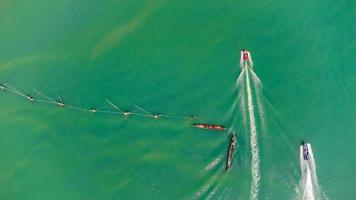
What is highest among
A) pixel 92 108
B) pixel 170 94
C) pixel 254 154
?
pixel 170 94

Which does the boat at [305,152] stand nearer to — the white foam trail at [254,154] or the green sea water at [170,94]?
the green sea water at [170,94]

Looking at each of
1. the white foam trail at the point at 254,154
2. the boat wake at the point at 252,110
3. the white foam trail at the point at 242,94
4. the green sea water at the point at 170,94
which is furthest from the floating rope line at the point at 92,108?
the white foam trail at the point at 254,154

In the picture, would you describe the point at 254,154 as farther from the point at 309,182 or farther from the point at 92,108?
the point at 92,108

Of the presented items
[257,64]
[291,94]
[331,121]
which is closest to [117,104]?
[257,64]

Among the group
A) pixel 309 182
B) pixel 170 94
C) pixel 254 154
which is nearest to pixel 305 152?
pixel 309 182

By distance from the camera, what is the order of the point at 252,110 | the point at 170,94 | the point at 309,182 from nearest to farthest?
the point at 309,182
the point at 252,110
the point at 170,94

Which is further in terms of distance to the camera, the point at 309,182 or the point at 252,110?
the point at 252,110

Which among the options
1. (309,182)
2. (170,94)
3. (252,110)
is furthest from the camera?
(170,94)

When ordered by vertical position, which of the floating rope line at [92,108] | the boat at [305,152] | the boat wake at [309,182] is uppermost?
the floating rope line at [92,108]
